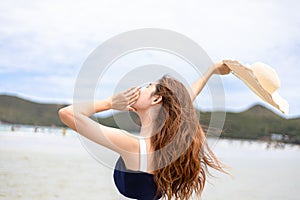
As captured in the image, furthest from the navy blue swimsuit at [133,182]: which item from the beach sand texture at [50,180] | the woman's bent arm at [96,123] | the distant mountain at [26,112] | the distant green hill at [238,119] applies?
the distant mountain at [26,112]

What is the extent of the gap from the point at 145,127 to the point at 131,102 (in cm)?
16

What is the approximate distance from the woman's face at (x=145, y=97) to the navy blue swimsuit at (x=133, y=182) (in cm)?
20

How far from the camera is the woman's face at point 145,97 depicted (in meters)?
1.79

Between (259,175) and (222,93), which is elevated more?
(222,93)

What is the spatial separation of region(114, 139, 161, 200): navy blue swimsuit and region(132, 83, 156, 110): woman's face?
20cm

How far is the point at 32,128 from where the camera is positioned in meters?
35.2

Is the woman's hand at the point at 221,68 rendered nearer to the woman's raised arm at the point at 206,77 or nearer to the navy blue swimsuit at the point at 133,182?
the woman's raised arm at the point at 206,77

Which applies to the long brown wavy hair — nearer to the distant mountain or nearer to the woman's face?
the woman's face

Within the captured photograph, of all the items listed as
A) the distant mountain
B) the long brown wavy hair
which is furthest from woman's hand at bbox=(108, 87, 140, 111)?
the distant mountain

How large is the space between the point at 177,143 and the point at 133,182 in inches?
8.1

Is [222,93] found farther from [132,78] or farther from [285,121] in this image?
[285,121]

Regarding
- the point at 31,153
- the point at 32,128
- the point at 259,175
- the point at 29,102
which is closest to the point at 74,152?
the point at 31,153

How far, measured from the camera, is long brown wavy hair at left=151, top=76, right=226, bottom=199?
1.84 metres

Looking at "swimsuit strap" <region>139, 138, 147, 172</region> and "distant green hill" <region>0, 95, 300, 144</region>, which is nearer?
"swimsuit strap" <region>139, 138, 147, 172</region>
